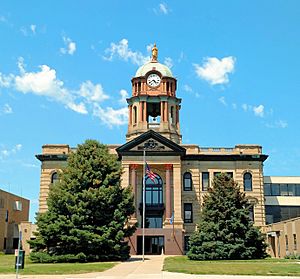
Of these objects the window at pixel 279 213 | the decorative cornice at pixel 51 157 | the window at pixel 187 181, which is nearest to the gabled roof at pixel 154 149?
the window at pixel 187 181

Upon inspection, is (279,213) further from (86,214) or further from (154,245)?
(86,214)

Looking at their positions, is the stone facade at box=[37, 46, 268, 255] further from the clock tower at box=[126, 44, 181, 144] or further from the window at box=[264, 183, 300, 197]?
the window at box=[264, 183, 300, 197]

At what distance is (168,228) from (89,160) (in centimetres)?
1651

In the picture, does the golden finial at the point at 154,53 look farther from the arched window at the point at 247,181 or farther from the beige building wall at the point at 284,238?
the beige building wall at the point at 284,238

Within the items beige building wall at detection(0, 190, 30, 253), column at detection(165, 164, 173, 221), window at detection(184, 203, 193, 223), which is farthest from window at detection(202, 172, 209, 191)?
beige building wall at detection(0, 190, 30, 253)

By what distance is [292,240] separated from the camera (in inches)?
1734

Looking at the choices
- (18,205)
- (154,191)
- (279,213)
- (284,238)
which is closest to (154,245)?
A: (154,191)

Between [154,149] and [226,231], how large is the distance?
17767mm

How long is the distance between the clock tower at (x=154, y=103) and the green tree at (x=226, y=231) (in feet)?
62.5

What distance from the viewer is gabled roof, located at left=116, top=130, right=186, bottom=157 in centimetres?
5378

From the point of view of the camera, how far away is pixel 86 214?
36.5 metres

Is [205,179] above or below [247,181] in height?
above

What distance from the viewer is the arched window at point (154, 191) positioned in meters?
54.9

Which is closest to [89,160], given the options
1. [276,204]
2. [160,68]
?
[160,68]
